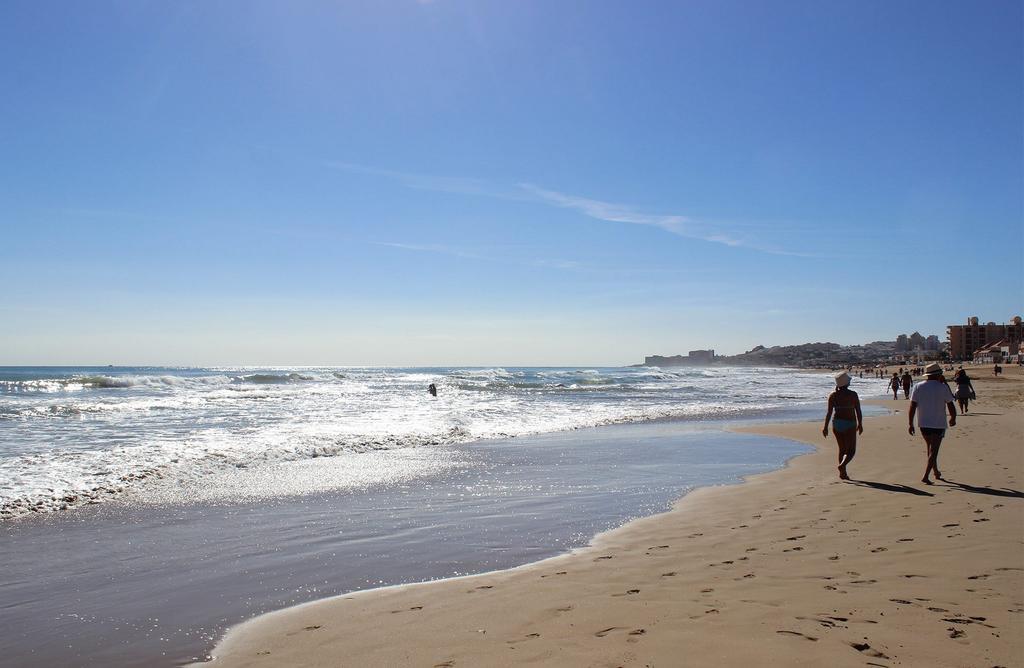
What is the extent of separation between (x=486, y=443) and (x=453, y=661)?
13207mm

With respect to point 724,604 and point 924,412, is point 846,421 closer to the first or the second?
point 924,412

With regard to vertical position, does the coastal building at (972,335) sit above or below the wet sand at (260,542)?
above

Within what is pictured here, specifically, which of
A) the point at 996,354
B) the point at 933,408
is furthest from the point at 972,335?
the point at 933,408

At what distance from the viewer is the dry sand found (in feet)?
12.8

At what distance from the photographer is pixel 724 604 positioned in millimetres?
4684

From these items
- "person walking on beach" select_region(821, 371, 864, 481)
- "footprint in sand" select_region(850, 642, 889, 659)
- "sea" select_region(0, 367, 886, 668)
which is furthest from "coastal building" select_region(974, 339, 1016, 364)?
"footprint in sand" select_region(850, 642, 889, 659)

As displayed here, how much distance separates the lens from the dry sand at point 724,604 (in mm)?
3893

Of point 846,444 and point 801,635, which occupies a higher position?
point 846,444

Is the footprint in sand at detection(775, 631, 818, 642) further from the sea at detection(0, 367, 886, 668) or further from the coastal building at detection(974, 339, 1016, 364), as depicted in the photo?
the coastal building at detection(974, 339, 1016, 364)

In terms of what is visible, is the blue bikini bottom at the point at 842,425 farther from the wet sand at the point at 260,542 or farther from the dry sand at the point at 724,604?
the dry sand at the point at 724,604

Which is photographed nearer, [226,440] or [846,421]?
[846,421]

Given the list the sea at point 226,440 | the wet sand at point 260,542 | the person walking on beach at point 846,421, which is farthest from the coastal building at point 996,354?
the wet sand at point 260,542

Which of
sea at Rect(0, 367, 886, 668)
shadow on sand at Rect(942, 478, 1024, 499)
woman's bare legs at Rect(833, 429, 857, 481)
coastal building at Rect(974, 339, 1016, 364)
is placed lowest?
sea at Rect(0, 367, 886, 668)

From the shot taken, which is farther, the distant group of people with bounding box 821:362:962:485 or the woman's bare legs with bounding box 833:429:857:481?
the woman's bare legs with bounding box 833:429:857:481
